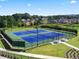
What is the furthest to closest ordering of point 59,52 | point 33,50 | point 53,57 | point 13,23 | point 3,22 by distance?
point 13,23 → point 3,22 → point 33,50 → point 59,52 → point 53,57

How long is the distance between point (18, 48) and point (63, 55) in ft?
26.8

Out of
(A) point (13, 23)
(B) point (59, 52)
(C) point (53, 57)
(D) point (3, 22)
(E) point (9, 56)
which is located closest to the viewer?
(E) point (9, 56)

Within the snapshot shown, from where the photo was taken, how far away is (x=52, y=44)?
3769cm

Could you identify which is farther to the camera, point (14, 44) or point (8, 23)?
point (8, 23)

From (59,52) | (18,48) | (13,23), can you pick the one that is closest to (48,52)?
(59,52)

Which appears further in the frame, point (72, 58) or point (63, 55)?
point (63, 55)

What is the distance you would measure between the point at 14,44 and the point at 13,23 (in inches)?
1785

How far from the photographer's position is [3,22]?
246 ft

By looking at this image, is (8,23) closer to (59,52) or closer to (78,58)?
(59,52)

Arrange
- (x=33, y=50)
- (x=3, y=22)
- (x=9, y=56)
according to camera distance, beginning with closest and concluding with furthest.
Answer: (x=9, y=56), (x=33, y=50), (x=3, y=22)

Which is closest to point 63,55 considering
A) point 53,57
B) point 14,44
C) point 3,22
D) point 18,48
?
point 53,57

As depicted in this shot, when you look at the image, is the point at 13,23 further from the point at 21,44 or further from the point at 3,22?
the point at 21,44

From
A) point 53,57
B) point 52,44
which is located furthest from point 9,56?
point 52,44

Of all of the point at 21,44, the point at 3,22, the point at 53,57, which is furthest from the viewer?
the point at 3,22
